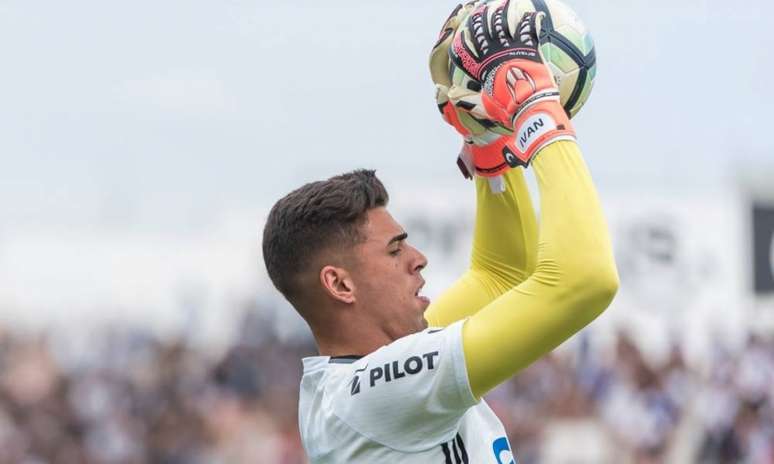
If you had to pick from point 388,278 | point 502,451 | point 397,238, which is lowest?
point 502,451

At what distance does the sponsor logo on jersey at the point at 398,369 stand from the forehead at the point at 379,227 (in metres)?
0.41

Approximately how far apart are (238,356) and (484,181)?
11144 mm

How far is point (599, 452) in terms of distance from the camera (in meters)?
14.6

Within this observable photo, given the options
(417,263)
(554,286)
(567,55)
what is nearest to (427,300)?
(417,263)

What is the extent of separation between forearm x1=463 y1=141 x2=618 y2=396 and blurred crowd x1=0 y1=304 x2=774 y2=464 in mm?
10872

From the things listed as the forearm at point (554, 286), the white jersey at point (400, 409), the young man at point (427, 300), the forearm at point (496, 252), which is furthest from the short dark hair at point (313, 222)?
the forearm at point (496, 252)

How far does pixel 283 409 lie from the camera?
14.9 metres

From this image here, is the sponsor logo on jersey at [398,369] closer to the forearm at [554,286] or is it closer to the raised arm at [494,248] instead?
the forearm at [554,286]

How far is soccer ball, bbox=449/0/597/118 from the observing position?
13.4ft

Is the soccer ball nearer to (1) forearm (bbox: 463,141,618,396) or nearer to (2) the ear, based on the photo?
(1) forearm (bbox: 463,141,618,396)

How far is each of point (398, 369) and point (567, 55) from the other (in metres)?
1.06

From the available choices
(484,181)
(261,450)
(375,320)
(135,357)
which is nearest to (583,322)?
(375,320)

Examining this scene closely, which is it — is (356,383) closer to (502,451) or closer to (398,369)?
(398,369)

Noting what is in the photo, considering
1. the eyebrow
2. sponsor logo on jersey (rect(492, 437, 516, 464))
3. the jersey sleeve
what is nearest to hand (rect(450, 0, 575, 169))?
the eyebrow
